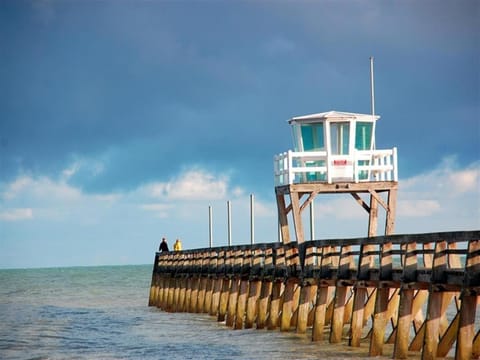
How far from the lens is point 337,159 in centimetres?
3238

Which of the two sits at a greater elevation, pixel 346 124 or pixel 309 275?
pixel 346 124

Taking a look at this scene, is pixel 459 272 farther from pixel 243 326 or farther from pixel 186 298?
pixel 186 298

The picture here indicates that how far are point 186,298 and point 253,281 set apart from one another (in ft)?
38.5

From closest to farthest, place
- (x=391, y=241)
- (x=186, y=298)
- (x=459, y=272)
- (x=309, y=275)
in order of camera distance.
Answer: (x=459, y=272) < (x=391, y=241) < (x=309, y=275) < (x=186, y=298)

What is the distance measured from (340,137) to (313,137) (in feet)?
2.99

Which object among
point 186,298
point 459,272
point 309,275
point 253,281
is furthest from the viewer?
point 186,298

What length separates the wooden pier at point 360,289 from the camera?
17.2 meters

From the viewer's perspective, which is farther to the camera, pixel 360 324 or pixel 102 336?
pixel 102 336

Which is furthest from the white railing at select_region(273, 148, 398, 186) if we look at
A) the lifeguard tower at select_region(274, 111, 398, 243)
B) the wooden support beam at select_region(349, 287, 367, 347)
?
the wooden support beam at select_region(349, 287, 367, 347)

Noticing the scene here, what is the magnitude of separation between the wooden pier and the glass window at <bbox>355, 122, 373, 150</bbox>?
5452 millimetres

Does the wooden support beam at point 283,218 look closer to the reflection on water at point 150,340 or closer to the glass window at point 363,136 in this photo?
the glass window at point 363,136

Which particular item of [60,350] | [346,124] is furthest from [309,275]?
[346,124]

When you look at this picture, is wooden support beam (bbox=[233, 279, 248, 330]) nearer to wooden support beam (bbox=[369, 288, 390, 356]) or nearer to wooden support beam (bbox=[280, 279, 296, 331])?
wooden support beam (bbox=[280, 279, 296, 331])

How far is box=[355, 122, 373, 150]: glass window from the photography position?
33.4 meters
